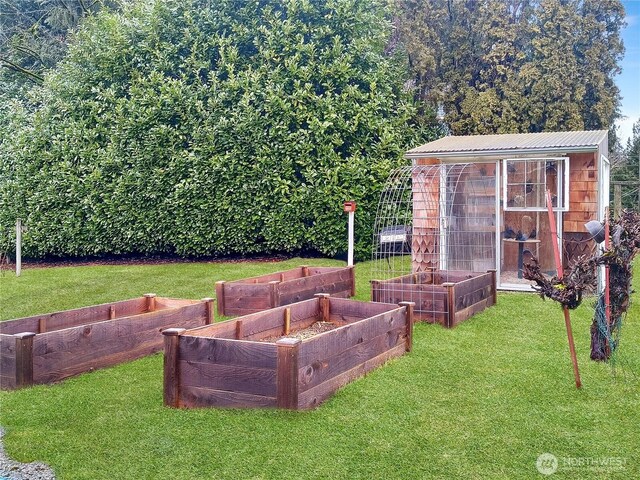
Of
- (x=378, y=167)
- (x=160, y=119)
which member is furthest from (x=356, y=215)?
(x=160, y=119)

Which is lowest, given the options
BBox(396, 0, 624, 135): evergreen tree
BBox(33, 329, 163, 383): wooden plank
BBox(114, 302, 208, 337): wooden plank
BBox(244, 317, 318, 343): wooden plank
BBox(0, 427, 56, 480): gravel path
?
BBox(0, 427, 56, 480): gravel path

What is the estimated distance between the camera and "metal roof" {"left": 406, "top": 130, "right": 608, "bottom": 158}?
8359 millimetres

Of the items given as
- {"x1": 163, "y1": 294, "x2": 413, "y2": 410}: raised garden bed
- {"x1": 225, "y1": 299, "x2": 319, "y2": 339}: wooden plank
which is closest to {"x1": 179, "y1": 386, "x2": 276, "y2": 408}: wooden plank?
{"x1": 163, "y1": 294, "x2": 413, "y2": 410}: raised garden bed

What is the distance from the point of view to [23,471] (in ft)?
10.4

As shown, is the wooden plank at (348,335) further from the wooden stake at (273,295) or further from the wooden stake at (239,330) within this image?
the wooden stake at (273,295)

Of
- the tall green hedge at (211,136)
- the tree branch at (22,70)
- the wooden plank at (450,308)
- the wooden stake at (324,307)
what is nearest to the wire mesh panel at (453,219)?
the tall green hedge at (211,136)

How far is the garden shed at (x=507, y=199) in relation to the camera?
859 cm

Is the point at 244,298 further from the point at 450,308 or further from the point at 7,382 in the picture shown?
the point at 7,382

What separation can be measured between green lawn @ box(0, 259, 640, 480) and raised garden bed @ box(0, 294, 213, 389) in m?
0.13

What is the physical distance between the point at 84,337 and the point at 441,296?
370 centimetres

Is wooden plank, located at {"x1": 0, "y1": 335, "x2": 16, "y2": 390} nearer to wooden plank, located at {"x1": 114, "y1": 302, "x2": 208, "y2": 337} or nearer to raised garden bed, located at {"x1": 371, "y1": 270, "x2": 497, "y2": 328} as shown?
wooden plank, located at {"x1": 114, "y1": 302, "x2": 208, "y2": 337}

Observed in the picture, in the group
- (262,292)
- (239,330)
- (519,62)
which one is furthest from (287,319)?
(519,62)

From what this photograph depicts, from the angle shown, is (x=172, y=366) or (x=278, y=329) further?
(x=278, y=329)

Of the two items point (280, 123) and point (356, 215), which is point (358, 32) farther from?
point (356, 215)
